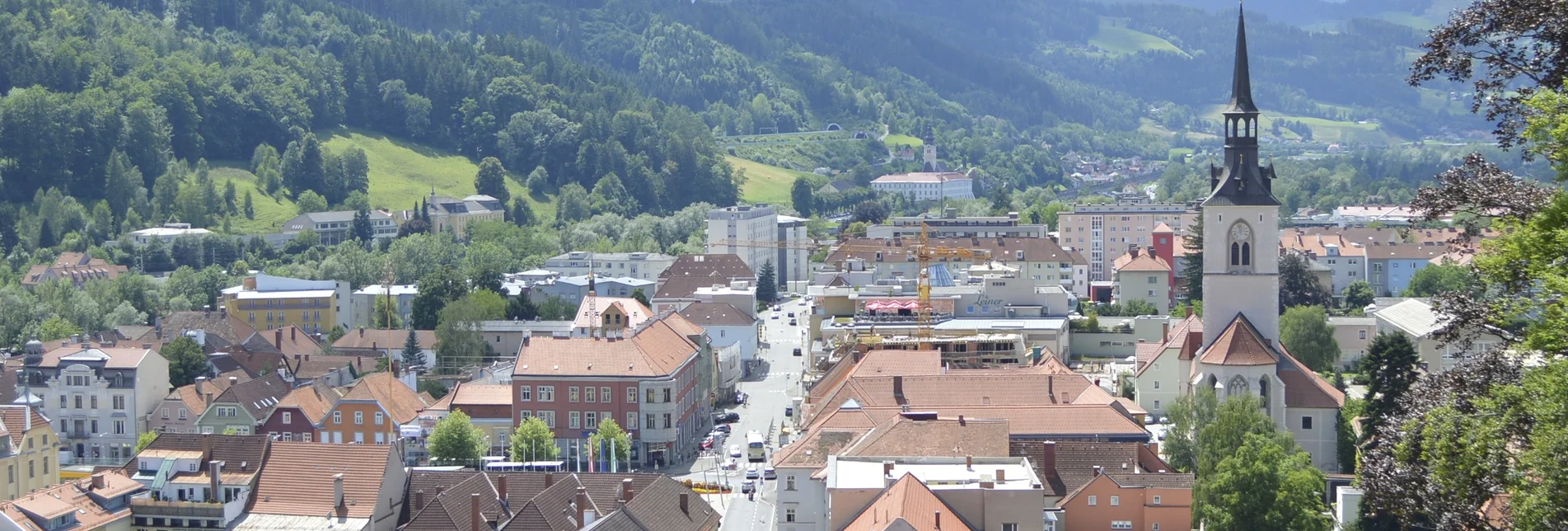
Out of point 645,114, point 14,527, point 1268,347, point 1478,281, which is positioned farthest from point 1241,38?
point 645,114

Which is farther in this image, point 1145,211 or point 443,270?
point 1145,211

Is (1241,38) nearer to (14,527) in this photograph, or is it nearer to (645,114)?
(14,527)

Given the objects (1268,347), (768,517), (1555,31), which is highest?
(1555,31)

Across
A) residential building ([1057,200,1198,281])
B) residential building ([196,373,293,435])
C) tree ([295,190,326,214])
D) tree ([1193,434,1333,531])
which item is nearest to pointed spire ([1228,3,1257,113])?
tree ([1193,434,1333,531])

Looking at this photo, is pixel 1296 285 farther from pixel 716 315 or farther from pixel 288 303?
pixel 288 303

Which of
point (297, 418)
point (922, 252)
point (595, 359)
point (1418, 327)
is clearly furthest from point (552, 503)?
point (922, 252)
